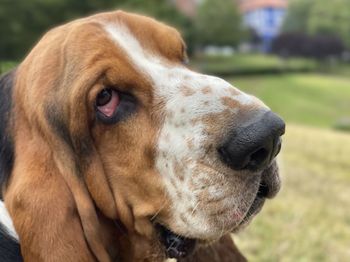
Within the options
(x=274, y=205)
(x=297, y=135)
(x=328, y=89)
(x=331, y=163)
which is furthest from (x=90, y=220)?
(x=328, y=89)

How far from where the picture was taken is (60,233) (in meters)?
3.11

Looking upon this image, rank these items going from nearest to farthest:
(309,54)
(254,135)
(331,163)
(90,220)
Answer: (254,135) < (90,220) < (331,163) < (309,54)

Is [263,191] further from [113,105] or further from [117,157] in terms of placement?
[113,105]

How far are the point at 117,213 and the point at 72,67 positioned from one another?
864mm

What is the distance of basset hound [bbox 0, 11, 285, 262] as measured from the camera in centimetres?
307

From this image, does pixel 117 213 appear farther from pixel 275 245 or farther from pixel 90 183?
pixel 275 245

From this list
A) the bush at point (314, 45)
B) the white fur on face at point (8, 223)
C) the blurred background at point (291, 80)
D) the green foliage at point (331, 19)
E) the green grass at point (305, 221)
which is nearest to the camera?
the white fur on face at point (8, 223)

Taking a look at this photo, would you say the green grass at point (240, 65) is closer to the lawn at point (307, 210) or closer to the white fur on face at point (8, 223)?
the lawn at point (307, 210)

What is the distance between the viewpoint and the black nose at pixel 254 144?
110 inches

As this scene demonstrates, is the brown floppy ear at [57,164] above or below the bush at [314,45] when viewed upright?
above

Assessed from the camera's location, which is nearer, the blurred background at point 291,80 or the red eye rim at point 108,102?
the red eye rim at point 108,102

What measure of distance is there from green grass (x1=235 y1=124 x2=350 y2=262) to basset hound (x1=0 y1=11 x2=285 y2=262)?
218cm

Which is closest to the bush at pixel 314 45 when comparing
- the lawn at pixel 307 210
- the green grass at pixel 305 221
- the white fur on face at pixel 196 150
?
the lawn at pixel 307 210

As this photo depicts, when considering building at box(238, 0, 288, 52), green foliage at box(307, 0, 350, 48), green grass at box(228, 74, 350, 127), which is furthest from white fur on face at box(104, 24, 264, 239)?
building at box(238, 0, 288, 52)
